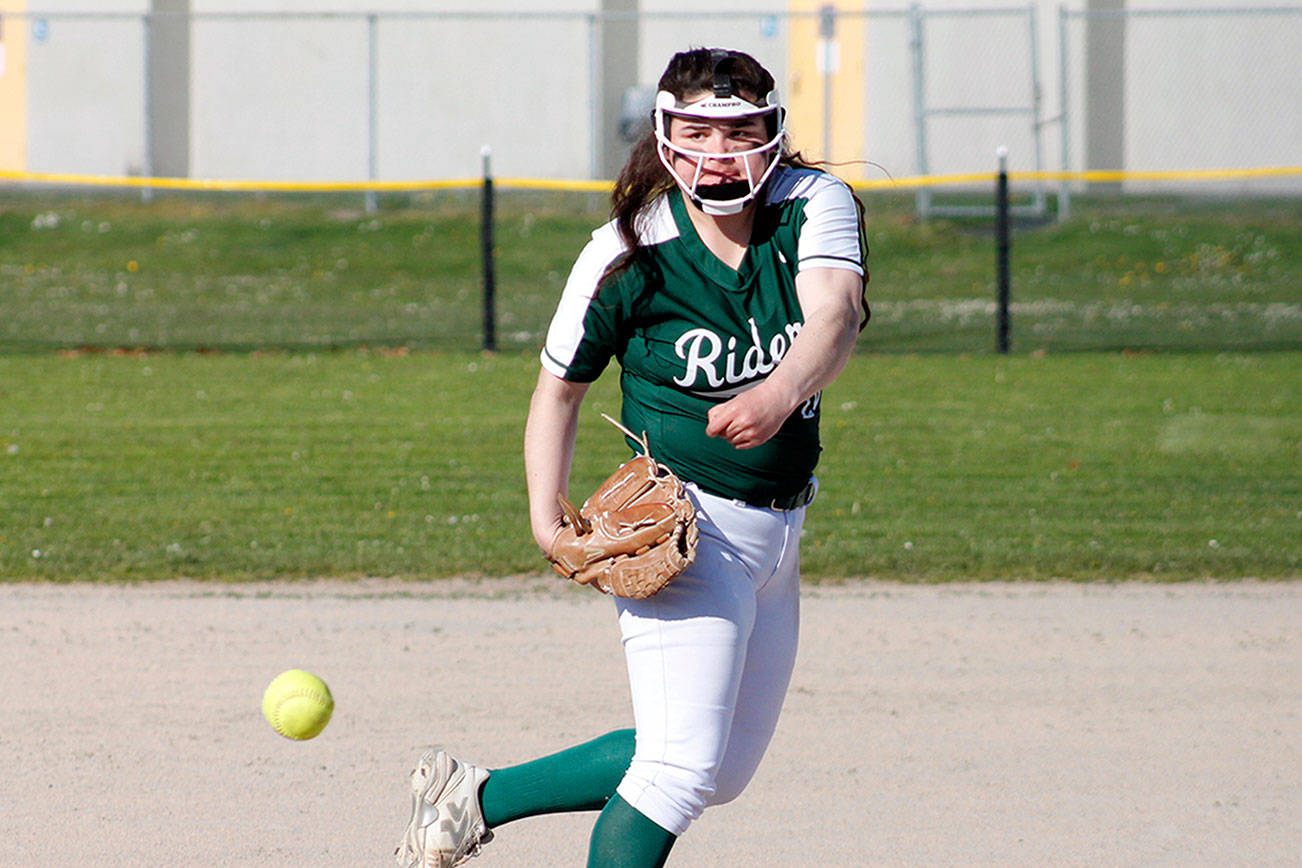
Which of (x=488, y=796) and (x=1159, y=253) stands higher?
(x=1159, y=253)

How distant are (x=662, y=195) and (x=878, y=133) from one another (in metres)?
20.4

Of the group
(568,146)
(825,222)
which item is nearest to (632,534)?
(825,222)

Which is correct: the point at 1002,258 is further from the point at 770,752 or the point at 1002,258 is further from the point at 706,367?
the point at 706,367

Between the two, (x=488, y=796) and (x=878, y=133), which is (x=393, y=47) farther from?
(x=488, y=796)

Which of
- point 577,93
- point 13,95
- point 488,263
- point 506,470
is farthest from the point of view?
point 13,95

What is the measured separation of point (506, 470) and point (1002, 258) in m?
7.16

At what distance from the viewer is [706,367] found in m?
3.11

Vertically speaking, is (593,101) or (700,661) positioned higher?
(593,101)

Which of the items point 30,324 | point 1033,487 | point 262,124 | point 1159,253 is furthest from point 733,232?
point 262,124

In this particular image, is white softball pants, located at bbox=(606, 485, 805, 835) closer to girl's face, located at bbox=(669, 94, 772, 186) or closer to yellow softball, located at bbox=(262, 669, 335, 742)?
girl's face, located at bbox=(669, 94, 772, 186)

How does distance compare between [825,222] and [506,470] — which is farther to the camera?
[506,470]

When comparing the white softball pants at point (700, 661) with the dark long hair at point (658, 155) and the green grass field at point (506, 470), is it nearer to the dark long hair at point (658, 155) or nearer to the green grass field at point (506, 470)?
the dark long hair at point (658, 155)

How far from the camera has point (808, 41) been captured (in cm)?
2394

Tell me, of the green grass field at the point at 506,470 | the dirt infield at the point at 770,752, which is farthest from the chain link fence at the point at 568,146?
the dirt infield at the point at 770,752
